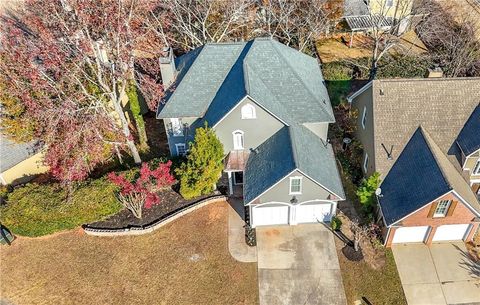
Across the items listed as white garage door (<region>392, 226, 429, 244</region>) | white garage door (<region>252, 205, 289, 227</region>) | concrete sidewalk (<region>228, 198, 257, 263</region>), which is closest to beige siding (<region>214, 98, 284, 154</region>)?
concrete sidewalk (<region>228, 198, 257, 263</region>)

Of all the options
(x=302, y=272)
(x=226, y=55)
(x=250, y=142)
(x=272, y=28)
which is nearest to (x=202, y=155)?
(x=250, y=142)

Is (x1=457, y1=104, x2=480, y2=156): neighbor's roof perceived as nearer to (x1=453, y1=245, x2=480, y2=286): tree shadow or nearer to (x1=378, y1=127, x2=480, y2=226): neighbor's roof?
(x1=378, y1=127, x2=480, y2=226): neighbor's roof

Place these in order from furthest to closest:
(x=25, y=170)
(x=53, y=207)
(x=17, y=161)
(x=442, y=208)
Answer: (x=25, y=170)
(x=17, y=161)
(x=53, y=207)
(x=442, y=208)

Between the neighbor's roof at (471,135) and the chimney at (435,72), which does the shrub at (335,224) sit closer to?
the neighbor's roof at (471,135)

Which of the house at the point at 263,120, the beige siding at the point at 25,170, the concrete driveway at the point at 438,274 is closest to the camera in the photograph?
the concrete driveway at the point at 438,274

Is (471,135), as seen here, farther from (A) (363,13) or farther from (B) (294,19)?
(A) (363,13)

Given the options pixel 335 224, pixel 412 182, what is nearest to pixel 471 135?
pixel 412 182

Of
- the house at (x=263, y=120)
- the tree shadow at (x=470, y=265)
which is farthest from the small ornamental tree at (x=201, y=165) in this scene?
the tree shadow at (x=470, y=265)
